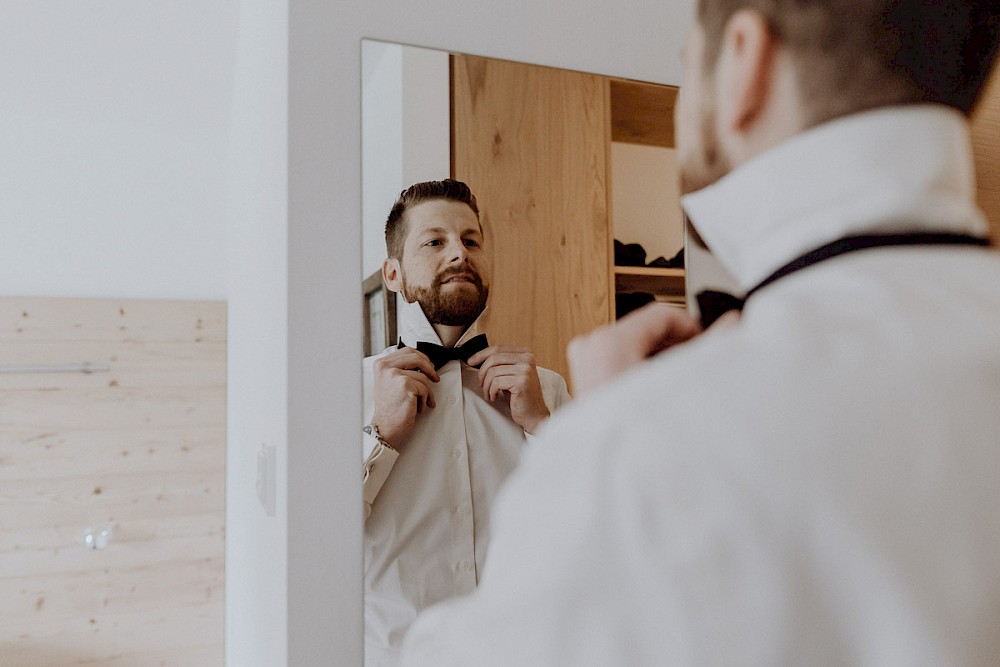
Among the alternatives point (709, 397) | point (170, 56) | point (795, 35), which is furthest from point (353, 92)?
point (170, 56)

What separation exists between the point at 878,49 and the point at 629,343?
0.82 ft

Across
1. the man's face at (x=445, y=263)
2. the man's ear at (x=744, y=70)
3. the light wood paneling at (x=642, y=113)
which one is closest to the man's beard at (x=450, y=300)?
the man's face at (x=445, y=263)

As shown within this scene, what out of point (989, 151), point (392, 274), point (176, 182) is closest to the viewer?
point (989, 151)

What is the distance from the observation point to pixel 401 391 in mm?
855

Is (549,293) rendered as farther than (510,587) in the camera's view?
Yes

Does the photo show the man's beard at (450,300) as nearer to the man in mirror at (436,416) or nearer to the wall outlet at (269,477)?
the man in mirror at (436,416)

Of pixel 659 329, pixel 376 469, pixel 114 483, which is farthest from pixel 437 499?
pixel 114 483

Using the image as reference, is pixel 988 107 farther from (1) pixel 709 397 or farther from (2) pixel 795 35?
(1) pixel 709 397

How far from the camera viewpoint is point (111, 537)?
2.45 m

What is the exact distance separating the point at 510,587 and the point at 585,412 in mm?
98

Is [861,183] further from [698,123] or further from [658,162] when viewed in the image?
[658,162]

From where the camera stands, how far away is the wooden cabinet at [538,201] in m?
0.87

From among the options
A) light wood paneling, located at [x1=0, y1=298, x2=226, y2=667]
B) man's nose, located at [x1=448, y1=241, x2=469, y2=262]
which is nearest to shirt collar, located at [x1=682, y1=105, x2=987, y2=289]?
man's nose, located at [x1=448, y1=241, x2=469, y2=262]

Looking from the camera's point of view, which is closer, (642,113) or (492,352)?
(492,352)
